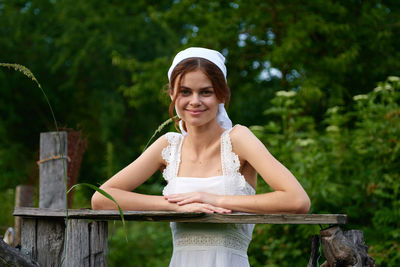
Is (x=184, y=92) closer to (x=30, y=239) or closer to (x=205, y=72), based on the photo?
(x=205, y=72)

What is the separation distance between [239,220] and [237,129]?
0.66 meters

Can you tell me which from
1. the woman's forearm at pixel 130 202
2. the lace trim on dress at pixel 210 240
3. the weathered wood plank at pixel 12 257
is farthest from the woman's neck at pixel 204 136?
the weathered wood plank at pixel 12 257

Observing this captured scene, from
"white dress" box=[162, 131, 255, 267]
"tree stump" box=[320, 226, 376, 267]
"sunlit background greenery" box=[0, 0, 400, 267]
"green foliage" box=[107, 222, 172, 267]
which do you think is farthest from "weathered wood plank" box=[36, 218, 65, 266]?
"green foliage" box=[107, 222, 172, 267]

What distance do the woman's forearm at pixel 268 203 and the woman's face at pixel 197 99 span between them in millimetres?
432

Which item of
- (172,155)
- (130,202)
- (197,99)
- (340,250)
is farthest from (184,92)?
(340,250)

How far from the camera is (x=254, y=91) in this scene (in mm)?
10766

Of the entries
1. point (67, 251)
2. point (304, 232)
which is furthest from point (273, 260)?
point (67, 251)

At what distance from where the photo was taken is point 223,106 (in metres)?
2.81

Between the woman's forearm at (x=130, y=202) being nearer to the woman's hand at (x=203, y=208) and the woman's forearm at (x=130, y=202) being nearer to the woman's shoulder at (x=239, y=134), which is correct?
the woman's hand at (x=203, y=208)

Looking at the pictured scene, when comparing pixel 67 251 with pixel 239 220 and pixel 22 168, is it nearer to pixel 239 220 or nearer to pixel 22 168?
pixel 239 220

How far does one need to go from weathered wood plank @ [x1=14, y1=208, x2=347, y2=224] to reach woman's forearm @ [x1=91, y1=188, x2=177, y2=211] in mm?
292

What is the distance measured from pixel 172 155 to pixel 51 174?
2011mm

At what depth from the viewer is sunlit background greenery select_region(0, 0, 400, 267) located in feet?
17.3

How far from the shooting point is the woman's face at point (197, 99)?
104 inches
